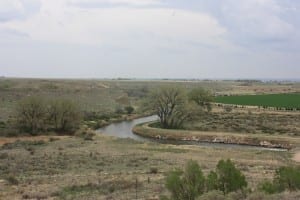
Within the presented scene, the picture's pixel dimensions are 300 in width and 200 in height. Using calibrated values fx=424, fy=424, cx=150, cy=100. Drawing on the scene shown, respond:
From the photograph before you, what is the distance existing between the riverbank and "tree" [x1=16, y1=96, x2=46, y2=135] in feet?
48.4

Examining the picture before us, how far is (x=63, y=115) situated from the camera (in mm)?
59875

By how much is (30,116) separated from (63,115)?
15.2 ft

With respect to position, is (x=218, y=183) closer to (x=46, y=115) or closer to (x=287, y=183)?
(x=287, y=183)

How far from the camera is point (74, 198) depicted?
67.4ft

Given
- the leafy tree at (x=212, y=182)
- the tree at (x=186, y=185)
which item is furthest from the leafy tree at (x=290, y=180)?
the tree at (x=186, y=185)

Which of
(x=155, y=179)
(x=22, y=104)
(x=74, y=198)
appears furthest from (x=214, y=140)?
(x=74, y=198)

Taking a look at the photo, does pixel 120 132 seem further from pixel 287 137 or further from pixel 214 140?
pixel 287 137

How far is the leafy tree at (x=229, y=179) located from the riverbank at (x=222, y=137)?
36.0 metres

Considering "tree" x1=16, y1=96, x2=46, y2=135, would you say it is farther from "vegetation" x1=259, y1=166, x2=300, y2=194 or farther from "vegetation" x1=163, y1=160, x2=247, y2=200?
"vegetation" x1=259, y1=166, x2=300, y2=194

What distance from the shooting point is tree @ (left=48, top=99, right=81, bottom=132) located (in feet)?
195

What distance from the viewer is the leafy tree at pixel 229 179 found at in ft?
56.5

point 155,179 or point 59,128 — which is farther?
→ point 59,128

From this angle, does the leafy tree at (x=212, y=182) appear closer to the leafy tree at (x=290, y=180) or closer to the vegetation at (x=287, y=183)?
the vegetation at (x=287, y=183)

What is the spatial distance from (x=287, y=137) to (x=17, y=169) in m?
36.2
